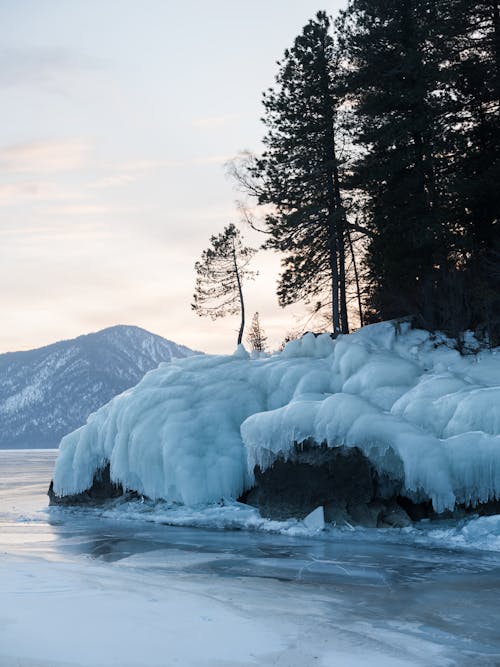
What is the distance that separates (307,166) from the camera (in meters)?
26.8

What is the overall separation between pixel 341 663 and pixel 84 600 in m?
3.03

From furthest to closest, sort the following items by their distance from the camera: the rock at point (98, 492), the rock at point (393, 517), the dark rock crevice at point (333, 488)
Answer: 1. the rock at point (98, 492)
2. the dark rock crevice at point (333, 488)
3. the rock at point (393, 517)

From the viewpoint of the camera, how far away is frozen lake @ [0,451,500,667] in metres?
6.12

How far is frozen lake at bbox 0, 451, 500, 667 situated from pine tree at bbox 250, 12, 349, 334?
13.5 meters

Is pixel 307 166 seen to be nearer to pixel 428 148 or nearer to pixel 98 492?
pixel 428 148

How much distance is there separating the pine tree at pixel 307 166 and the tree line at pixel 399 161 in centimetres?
5

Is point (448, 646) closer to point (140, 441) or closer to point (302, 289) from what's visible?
point (140, 441)

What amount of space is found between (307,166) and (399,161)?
432cm

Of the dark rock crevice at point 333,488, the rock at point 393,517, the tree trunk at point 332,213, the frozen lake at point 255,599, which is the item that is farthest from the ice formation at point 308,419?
the tree trunk at point 332,213

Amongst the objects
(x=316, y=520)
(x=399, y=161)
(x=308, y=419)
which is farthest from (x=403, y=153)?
(x=316, y=520)

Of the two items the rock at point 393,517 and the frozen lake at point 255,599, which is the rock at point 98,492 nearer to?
the frozen lake at point 255,599

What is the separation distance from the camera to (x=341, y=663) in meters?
5.93

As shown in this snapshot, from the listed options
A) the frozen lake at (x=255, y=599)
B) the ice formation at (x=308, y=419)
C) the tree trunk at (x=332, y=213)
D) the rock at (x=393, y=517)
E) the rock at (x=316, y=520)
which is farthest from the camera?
the tree trunk at (x=332, y=213)

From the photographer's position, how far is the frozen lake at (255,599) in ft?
20.1
